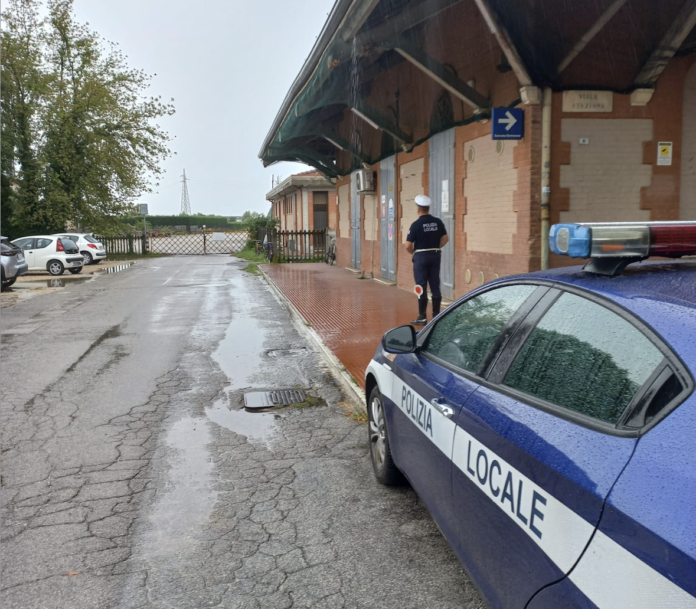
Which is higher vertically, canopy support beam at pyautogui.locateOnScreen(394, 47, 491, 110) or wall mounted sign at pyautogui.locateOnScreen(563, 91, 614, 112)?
canopy support beam at pyautogui.locateOnScreen(394, 47, 491, 110)

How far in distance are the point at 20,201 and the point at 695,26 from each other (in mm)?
31319

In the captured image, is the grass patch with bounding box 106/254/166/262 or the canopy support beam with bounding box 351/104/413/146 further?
the grass patch with bounding box 106/254/166/262

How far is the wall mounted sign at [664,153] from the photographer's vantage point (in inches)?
348

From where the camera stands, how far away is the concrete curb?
637cm

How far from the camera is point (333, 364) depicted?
788 centimetres

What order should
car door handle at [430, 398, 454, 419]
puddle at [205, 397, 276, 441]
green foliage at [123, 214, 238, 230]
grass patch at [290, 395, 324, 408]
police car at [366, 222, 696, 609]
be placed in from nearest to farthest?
police car at [366, 222, 696, 609] < car door handle at [430, 398, 454, 419] < puddle at [205, 397, 276, 441] < grass patch at [290, 395, 324, 408] < green foliage at [123, 214, 238, 230]

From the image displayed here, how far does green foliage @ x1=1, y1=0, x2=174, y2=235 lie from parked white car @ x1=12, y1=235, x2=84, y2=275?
831 centimetres

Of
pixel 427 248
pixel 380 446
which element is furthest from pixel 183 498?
pixel 427 248

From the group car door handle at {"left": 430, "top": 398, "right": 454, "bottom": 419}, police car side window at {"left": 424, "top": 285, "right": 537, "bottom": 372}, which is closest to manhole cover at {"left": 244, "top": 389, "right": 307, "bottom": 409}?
police car side window at {"left": 424, "top": 285, "right": 537, "bottom": 372}

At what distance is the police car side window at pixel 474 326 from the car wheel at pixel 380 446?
869 millimetres

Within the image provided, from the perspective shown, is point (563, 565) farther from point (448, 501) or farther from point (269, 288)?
point (269, 288)

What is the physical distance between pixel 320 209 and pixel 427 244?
24.8 meters

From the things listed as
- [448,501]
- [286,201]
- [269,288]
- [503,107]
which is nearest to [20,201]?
[286,201]

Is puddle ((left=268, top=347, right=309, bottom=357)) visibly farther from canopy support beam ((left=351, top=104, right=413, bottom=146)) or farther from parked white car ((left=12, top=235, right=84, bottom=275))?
parked white car ((left=12, top=235, right=84, bottom=275))
